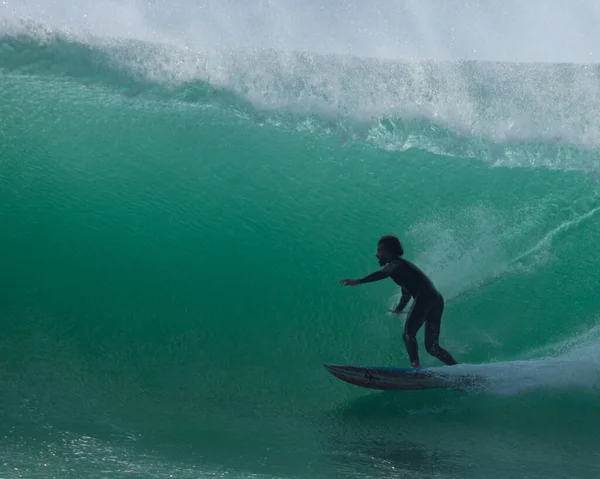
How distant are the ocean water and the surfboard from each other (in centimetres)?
10

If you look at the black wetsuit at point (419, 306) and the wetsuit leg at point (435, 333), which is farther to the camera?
the wetsuit leg at point (435, 333)

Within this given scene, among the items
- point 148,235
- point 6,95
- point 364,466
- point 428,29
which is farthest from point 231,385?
point 428,29

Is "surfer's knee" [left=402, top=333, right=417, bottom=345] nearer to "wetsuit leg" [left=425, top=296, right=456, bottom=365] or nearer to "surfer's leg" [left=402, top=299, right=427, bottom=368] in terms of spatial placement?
"surfer's leg" [left=402, top=299, right=427, bottom=368]

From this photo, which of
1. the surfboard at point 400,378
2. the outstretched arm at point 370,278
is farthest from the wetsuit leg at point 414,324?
the outstretched arm at point 370,278

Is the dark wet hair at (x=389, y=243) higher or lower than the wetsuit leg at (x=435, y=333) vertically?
higher

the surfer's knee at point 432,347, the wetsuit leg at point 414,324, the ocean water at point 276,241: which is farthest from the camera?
the surfer's knee at point 432,347

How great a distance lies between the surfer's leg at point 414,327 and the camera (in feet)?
19.8

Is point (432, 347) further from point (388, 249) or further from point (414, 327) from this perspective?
point (388, 249)

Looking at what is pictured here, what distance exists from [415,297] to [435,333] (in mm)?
350

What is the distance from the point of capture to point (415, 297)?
603 cm

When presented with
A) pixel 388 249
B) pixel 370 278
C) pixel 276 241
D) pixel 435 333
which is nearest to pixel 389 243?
Result: pixel 388 249

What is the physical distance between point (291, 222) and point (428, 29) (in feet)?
14.9

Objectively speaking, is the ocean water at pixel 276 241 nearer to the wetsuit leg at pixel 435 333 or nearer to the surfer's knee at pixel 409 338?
the wetsuit leg at pixel 435 333

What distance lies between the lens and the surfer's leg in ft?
19.8
